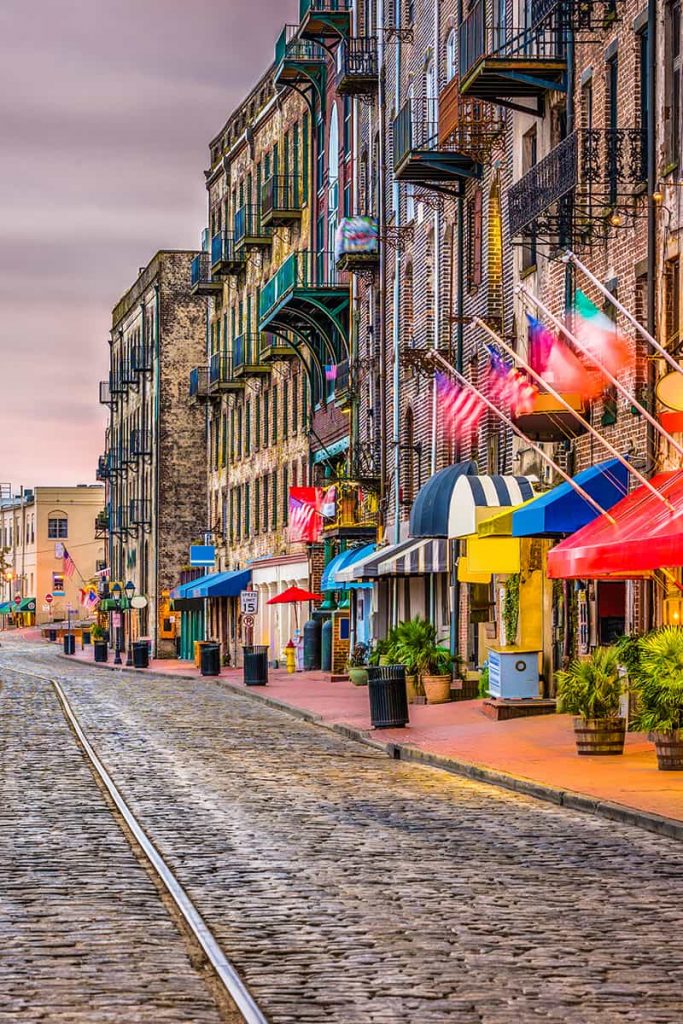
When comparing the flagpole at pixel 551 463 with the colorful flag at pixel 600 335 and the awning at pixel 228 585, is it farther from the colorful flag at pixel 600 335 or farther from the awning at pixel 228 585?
the awning at pixel 228 585

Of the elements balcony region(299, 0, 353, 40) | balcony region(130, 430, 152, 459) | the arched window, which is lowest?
balcony region(130, 430, 152, 459)

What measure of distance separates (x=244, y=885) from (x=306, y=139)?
48961 mm

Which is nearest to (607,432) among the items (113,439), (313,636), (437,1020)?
(437,1020)

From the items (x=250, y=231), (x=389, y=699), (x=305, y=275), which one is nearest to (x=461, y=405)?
(x=389, y=699)

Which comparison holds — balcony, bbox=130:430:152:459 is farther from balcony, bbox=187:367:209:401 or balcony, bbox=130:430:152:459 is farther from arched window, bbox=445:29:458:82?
arched window, bbox=445:29:458:82

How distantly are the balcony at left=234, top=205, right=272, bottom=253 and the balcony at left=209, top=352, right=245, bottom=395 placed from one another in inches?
194

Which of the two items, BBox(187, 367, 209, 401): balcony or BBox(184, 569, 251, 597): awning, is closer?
BBox(184, 569, 251, 597): awning

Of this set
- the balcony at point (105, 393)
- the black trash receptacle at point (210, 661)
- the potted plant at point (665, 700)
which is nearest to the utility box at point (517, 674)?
the potted plant at point (665, 700)

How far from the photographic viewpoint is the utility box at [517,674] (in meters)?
30.0

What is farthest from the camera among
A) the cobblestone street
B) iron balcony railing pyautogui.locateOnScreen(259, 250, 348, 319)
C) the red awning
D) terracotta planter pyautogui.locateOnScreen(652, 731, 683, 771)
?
iron balcony railing pyautogui.locateOnScreen(259, 250, 348, 319)

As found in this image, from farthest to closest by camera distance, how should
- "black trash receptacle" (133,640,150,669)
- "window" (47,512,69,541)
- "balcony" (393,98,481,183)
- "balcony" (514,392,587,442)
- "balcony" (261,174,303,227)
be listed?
"window" (47,512,69,541) < "black trash receptacle" (133,640,150,669) < "balcony" (261,174,303,227) < "balcony" (393,98,481,183) < "balcony" (514,392,587,442)

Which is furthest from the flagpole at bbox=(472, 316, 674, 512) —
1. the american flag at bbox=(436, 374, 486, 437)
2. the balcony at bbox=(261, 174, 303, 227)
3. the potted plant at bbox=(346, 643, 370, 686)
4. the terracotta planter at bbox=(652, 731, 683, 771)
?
the balcony at bbox=(261, 174, 303, 227)

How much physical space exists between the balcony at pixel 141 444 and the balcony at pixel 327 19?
35.2m

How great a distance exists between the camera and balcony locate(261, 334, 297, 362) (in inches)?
2320
